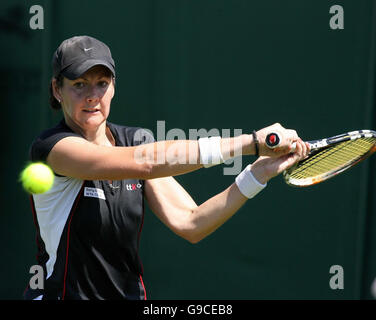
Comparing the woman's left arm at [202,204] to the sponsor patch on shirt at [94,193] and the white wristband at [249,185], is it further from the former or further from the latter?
the sponsor patch on shirt at [94,193]

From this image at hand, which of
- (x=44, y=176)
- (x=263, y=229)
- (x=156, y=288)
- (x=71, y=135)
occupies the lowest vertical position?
(x=156, y=288)

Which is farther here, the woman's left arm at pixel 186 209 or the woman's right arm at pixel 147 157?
the woman's left arm at pixel 186 209

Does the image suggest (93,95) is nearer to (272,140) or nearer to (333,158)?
(272,140)

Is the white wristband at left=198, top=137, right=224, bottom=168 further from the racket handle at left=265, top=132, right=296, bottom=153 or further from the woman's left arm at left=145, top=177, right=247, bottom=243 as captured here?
the woman's left arm at left=145, top=177, right=247, bottom=243

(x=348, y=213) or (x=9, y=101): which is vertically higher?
(x=9, y=101)

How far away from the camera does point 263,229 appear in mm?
3803

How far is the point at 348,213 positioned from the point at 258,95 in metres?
0.89

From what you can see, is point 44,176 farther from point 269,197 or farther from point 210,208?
point 269,197

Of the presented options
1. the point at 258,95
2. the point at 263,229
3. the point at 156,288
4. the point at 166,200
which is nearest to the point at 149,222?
the point at 156,288

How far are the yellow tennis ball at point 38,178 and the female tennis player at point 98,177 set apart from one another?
3 centimetres

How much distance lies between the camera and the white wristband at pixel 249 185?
2.43m

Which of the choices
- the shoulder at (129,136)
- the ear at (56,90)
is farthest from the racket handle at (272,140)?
the ear at (56,90)

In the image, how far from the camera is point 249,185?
2439 millimetres

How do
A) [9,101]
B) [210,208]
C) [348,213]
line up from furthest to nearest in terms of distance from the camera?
[9,101]
[348,213]
[210,208]
